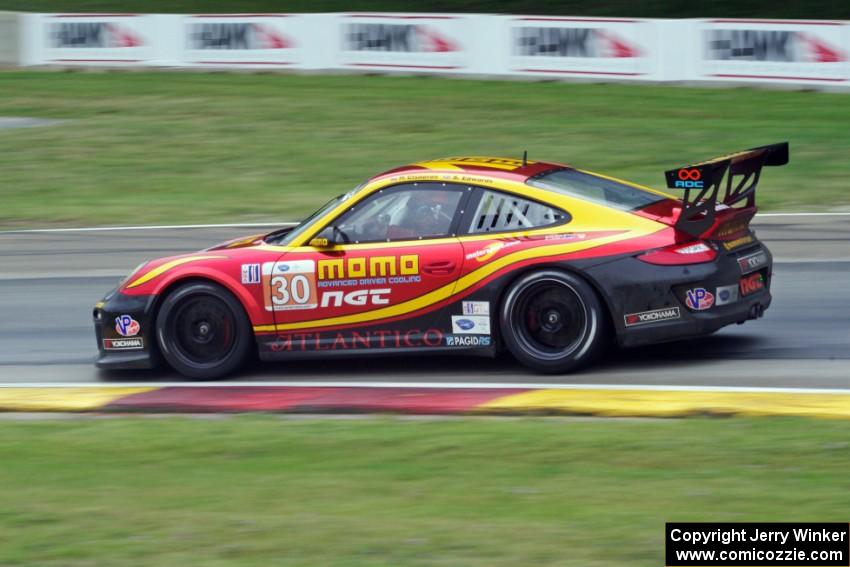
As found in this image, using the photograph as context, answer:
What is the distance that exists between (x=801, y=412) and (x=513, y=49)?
18560 mm

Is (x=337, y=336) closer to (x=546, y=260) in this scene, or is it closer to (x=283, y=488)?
(x=546, y=260)

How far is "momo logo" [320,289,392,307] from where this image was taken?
8828mm

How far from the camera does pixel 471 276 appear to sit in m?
8.61

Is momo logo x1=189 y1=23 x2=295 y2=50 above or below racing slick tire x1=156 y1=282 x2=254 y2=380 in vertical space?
above

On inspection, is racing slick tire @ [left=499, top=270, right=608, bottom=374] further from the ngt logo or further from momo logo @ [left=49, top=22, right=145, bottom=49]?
momo logo @ [left=49, top=22, right=145, bottom=49]

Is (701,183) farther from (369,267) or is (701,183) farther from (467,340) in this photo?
(369,267)

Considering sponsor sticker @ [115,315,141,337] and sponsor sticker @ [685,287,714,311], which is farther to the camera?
sponsor sticker @ [115,315,141,337]

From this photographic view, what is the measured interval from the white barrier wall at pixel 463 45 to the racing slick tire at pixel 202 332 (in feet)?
50.8

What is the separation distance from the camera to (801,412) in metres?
7.52

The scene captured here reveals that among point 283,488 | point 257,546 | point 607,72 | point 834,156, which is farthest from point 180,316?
point 607,72

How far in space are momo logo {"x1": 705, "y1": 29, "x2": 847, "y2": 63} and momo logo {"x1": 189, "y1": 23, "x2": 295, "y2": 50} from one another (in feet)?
28.7

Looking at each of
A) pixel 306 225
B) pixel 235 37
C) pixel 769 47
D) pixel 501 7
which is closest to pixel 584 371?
pixel 306 225

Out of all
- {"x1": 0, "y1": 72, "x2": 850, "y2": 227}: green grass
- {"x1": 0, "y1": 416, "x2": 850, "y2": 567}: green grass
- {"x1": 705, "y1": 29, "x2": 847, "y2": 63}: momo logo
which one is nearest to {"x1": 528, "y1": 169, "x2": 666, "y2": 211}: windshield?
{"x1": 0, "y1": 416, "x2": 850, "y2": 567}: green grass

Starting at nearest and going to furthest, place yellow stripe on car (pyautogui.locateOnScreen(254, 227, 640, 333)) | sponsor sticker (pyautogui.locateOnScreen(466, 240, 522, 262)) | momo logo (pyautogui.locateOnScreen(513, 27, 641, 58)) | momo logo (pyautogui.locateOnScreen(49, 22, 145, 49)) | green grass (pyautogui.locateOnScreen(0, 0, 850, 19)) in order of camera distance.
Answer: yellow stripe on car (pyautogui.locateOnScreen(254, 227, 640, 333)), sponsor sticker (pyautogui.locateOnScreen(466, 240, 522, 262)), momo logo (pyautogui.locateOnScreen(513, 27, 641, 58)), momo logo (pyautogui.locateOnScreen(49, 22, 145, 49)), green grass (pyautogui.locateOnScreen(0, 0, 850, 19))
